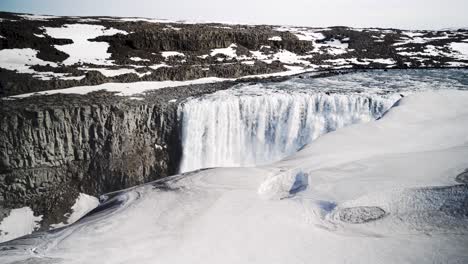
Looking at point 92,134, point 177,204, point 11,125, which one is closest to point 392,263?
point 177,204

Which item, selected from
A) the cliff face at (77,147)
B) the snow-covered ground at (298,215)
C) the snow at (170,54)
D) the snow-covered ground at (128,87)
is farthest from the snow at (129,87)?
the snow-covered ground at (298,215)

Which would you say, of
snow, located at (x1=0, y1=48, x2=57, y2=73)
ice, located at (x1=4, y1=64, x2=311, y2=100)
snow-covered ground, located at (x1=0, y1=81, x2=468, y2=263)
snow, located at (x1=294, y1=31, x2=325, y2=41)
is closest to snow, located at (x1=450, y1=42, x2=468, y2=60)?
snow, located at (x1=294, y1=31, x2=325, y2=41)

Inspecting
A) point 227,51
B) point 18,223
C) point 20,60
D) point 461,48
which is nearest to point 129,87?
point 20,60

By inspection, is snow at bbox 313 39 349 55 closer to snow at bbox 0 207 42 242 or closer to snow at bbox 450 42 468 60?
snow at bbox 450 42 468 60

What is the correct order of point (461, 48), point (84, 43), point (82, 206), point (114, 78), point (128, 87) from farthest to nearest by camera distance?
point (461, 48) → point (84, 43) → point (114, 78) → point (128, 87) → point (82, 206)

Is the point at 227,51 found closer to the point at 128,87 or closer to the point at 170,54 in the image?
the point at 170,54

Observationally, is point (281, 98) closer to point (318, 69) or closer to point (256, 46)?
point (318, 69)
